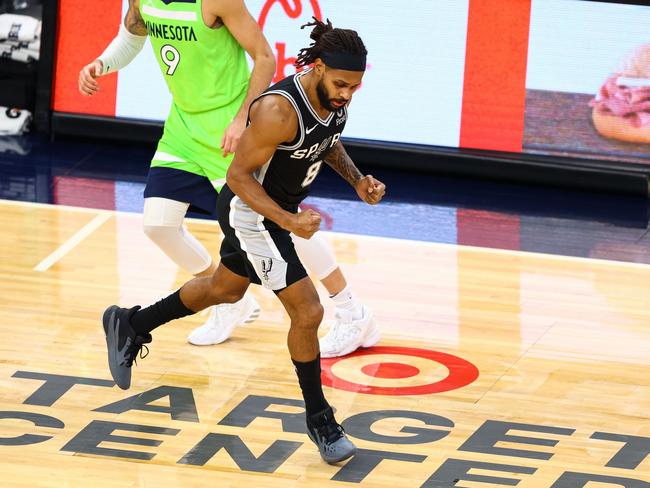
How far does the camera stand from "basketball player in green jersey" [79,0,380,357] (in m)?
5.85

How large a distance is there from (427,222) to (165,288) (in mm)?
1962

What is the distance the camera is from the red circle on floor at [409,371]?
5738 millimetres

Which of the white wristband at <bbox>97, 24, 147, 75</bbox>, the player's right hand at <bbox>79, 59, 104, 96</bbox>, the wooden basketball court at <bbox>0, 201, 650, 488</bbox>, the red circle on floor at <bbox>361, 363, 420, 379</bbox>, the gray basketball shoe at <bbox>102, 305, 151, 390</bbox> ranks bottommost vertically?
the red circle on floor at <bbox>361, 363, 420, 379</bbox>

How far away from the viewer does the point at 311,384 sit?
4.95 meters

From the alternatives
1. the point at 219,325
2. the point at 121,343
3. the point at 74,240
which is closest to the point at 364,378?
the point at 219,325

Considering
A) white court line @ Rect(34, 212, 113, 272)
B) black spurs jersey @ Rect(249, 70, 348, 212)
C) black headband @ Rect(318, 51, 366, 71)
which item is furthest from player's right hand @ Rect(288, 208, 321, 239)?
white court line @ Rect(34, 212, 113, 272)

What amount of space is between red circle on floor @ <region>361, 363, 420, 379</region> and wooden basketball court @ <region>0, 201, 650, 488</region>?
1cm

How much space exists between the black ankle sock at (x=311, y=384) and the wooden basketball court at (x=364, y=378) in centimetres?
20

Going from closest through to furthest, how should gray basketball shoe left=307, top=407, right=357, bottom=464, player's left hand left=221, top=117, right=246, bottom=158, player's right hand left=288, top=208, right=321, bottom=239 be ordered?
player's right hand left=288, top=208, right=321, bottom=239
gray basketball shoe left=307, top=407, right=357, bottom=464
player's left hand left=221, top=117, right=246, bottom=158

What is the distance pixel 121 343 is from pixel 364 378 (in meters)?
1.05

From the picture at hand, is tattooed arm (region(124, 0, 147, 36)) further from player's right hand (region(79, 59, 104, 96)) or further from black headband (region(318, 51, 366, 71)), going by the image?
black headband (region(318, 51, 366, 71))

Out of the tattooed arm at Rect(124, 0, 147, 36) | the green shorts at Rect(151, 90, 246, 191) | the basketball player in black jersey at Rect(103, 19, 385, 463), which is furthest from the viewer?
the tattooed arm at Rect(124, 0, 147, 36)

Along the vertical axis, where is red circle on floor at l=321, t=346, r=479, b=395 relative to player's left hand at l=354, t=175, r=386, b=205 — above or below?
below

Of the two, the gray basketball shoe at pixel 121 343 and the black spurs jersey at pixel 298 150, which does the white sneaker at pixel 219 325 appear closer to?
the gray basketball shoe at pixel 121 343
